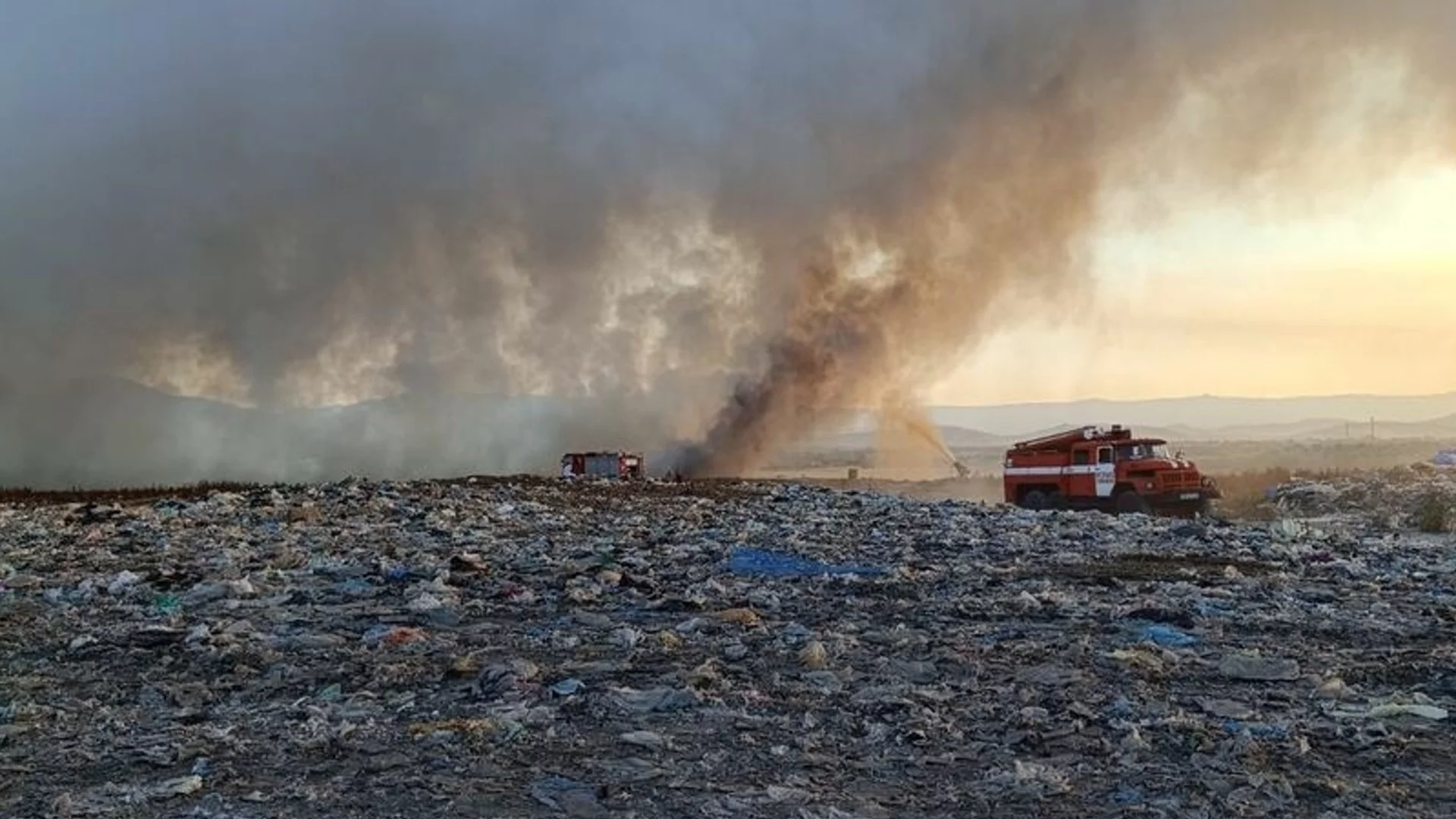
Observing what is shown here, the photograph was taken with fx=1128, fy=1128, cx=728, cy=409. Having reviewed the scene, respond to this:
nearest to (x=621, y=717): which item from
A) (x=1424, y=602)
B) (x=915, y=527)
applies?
(x=1424, y=602)

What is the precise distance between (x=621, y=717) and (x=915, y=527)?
9290 mm

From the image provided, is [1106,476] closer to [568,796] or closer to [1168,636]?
[1168,636]

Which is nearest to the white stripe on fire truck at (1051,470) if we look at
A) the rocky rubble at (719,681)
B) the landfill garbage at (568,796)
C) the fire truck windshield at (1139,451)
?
the fire truck windshield at (1139,451)

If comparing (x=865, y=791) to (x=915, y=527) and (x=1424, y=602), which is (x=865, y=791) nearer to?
(x=1424, y=602)

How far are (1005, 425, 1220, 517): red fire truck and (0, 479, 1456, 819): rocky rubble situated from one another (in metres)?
8.37

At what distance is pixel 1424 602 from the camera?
28.5 ft

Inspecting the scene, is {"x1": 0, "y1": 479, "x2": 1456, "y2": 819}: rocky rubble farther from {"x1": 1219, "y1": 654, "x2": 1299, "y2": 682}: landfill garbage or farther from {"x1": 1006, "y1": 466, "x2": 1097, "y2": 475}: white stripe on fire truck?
{"x1": 1006, "y1": 466, "x2": 1097, "y2": 475}: white stripe on fire truck

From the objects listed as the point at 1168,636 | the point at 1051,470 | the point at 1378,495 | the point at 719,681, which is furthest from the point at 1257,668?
the point at 1378,495

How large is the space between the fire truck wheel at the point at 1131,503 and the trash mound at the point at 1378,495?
10.6 ft

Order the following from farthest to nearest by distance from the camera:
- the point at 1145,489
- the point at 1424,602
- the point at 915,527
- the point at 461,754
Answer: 1. the point at 1145,489
2. the point at 915,527
3. the point at 1424,602
4. the point at 461,754

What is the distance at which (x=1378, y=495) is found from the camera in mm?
20922

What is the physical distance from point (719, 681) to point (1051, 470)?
17614mm

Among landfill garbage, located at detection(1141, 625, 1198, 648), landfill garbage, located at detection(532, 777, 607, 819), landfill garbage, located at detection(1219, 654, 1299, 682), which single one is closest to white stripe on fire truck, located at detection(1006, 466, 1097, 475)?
landfill garbage, located at detection(1141, 625, 1198, 648)

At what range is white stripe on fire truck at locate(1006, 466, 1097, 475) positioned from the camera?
21.5m
